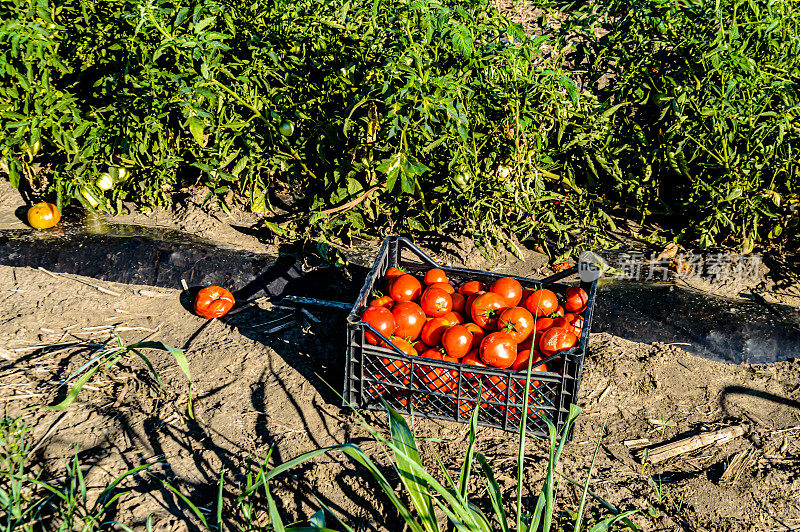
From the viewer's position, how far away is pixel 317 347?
3.15 meters

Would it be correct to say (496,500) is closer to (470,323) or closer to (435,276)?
(470,323)

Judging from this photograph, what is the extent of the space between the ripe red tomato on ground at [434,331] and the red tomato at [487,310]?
5.4 inches

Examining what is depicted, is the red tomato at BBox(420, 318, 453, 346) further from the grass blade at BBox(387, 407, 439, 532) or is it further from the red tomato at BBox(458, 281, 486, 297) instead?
the grass blade at BBox(387, 407, 439, 532)

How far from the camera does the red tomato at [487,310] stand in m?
2.77

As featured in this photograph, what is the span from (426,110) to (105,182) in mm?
2105

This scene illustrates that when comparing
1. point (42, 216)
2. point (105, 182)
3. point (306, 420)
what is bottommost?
point (306, 420)

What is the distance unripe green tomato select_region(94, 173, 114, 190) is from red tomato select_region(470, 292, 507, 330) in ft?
8.01

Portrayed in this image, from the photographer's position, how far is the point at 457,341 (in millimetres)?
2598

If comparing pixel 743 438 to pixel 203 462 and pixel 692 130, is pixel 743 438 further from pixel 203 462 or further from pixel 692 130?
pixel 203 462

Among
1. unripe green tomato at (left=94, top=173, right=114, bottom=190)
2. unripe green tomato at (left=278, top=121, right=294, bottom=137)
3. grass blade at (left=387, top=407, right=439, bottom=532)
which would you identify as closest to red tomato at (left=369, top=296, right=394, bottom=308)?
grass blade at (left=387, top=407, right=439, bottom=532)

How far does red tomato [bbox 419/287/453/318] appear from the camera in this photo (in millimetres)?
2855

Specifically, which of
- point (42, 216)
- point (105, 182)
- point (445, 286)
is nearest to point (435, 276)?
point (445, 286)

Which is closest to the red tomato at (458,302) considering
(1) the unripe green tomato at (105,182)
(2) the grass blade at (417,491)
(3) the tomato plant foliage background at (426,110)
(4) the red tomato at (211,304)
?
(3) the tomato plant foliage background at (426,110)

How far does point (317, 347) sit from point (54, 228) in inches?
81.5
